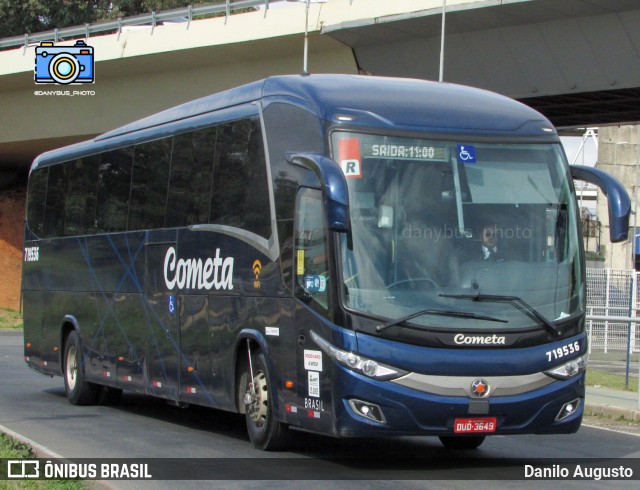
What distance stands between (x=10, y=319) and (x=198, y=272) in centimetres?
3384

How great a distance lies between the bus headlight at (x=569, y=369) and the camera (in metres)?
10.1

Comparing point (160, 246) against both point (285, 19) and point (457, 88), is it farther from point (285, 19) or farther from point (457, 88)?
point (285, 19)

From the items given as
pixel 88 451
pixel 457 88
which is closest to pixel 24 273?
pixel 88 451

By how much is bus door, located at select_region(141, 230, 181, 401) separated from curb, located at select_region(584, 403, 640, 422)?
601 cm

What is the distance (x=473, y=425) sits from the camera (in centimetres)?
978

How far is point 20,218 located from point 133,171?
41.2 metres

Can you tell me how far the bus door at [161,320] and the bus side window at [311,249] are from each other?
11.0ft

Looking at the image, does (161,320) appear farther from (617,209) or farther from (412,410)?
(617,209)

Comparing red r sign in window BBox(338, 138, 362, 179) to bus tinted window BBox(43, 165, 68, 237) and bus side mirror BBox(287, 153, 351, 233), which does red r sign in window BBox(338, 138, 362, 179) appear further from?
bus tinted window BBox(43, 165, 68, 237)

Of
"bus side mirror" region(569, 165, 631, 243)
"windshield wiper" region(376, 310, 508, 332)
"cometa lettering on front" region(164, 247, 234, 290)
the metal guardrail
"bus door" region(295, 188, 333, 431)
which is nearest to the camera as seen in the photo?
"windshield wiper" region(376, 310, 508, 332)

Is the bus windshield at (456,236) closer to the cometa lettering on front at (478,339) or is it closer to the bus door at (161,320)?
the cometa lettering on front at (478,339)

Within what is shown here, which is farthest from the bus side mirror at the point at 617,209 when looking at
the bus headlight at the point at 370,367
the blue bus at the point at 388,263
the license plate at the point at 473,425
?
the bus headlight at the point at 370,367

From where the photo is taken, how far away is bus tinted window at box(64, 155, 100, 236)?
16688mm

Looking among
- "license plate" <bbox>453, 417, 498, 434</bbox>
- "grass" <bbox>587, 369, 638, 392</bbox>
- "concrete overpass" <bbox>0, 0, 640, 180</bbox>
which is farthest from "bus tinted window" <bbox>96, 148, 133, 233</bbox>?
"concrete overpass" <bbox>0, 0, 640, 180</bbox>
